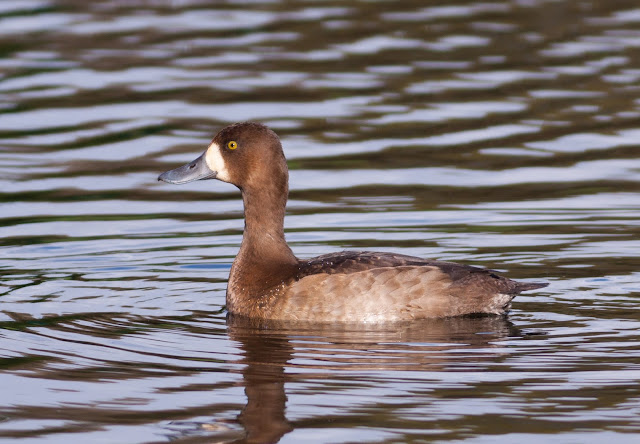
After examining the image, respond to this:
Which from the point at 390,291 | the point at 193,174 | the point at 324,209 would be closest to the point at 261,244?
the point at 193,174

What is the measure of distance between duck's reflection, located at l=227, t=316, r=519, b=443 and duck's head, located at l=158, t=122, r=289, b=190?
110 cm

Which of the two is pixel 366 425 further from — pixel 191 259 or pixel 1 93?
pixel 1 93

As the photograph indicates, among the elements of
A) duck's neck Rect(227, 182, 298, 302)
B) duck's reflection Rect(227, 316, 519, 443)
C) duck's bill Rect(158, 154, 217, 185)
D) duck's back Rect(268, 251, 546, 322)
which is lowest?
duck's reflection Rect(227, 316, 519, 443)

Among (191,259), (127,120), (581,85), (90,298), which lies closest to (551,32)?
(581,85)

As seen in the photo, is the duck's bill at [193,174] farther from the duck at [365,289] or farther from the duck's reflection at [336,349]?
the duck's reflection at [336,349]

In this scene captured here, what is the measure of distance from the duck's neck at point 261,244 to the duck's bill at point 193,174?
0.32 metres

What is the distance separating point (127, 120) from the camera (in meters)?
15.8

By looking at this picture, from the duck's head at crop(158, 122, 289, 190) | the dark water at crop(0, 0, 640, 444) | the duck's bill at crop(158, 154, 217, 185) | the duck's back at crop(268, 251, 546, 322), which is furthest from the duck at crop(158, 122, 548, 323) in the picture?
the duck's bill at crop(158, 154, 217, 185)

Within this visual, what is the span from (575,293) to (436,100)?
277 inches

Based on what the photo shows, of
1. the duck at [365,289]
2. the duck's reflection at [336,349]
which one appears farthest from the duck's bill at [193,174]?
the duck's reflection at [336,349]

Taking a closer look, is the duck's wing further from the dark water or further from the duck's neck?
the duck's neck

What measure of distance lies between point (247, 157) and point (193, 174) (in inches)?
19.7

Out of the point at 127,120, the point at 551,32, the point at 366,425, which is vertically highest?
the point at 551,32

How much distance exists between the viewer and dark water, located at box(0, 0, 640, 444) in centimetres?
717
